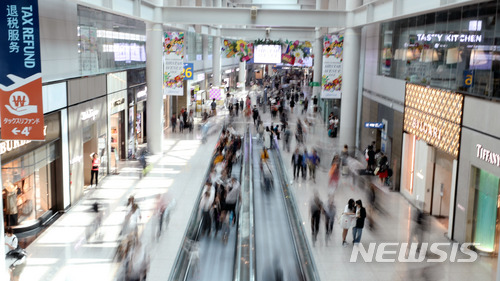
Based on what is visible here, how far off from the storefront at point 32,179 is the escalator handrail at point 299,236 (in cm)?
661

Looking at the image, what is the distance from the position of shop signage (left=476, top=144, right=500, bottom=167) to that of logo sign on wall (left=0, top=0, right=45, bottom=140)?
9.10 m

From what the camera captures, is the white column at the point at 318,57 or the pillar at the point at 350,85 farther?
the white column at the point at 318,57

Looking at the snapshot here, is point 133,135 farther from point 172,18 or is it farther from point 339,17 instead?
point 339,17

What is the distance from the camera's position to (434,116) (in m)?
15.8

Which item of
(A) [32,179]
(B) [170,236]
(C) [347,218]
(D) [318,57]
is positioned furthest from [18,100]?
(D) [318,57]

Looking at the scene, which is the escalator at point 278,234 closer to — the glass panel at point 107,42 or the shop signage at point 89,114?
the shop signage at point 89,114

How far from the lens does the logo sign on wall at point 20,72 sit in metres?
9.04

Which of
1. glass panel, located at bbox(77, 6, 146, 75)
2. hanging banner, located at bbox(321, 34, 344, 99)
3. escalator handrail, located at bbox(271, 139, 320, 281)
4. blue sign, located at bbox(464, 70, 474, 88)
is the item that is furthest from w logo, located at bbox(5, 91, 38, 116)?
hanging banner, located at bbox(321, 34, 344, 99)

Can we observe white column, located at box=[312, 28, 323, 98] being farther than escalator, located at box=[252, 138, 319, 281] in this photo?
Yes

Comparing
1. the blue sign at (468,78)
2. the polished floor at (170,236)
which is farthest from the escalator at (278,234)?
the blue sign at (468,78)

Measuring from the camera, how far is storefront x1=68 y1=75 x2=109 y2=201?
16.8 m

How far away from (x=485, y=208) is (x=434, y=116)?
3703 millimetres

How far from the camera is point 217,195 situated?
14.3m

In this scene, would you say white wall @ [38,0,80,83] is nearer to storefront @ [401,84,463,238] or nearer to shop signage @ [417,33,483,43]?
storefront @ [401,84,463,238]
